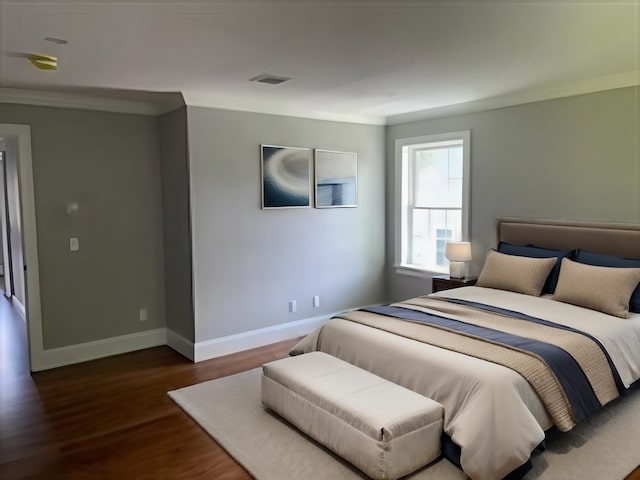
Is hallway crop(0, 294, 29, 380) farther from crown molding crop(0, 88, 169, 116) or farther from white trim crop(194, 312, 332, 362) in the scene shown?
crown molding crop(0, 88, 169, 116)

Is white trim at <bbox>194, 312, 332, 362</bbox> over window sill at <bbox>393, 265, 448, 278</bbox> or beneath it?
beneath

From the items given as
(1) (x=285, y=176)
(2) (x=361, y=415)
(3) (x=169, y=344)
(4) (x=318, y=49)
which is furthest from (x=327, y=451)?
(1) (x=285, y=176)

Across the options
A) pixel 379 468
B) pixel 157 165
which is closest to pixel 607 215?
pixel 379 468

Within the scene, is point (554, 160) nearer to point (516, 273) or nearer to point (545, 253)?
point (545, 253)

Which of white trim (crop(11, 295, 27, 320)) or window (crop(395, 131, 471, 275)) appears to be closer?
window (crop(395, 131, 471, 275))

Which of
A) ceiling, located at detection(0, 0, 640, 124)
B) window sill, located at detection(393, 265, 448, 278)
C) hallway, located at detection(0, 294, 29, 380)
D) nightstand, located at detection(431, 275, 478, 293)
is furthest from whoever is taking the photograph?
window sill, located at detection(393, 265, 448, 278)

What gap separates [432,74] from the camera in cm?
370

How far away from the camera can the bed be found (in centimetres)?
251

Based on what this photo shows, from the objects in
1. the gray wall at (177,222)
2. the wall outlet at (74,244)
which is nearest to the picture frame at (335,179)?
the gray wall at (177,222)

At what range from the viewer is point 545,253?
4.36 m

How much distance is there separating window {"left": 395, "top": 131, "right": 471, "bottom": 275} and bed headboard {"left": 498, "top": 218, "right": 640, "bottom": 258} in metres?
0.58

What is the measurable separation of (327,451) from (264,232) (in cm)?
253

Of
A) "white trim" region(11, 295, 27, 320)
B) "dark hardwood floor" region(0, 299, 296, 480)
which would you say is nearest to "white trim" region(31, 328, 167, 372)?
"dark hardwood floor" region(0, 299, 296, 480)

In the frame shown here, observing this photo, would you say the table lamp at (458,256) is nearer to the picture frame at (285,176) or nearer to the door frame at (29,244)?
the picture frame at (285,176)
